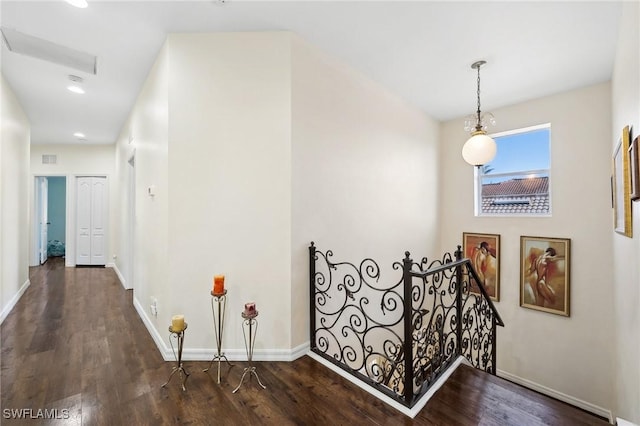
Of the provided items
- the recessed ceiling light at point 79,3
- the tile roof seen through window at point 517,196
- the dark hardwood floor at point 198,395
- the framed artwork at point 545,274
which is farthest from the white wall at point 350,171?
the recessed ceiling light at point 79,3

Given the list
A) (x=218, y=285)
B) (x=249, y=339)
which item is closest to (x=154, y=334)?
(x=249, y=339)

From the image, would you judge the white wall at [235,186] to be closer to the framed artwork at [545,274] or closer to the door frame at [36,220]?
the framed artwork at [545,274]

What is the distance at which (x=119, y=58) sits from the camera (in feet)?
9.41

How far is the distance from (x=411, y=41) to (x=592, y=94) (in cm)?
→ 261

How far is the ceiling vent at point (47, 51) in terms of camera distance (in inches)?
100

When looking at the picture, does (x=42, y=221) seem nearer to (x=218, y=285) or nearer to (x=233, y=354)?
(x=233, y=354)

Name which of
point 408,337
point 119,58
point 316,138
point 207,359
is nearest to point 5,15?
point 119,58

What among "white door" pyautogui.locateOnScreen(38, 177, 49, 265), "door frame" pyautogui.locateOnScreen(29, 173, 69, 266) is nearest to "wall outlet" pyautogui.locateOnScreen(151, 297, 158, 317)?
"door frame" pyautogui.locateOnScreen(29, 173, 69, 266)

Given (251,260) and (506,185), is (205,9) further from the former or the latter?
(506,185)

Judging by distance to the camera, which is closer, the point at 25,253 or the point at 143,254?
the point at 143,254

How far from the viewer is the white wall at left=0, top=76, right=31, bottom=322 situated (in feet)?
10.7

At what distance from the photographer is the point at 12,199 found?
11.8 feet

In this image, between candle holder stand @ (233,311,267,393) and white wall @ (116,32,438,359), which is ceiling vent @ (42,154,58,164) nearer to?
white wall @ (116,32,438,359)

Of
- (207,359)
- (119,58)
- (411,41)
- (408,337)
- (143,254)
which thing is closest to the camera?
(408,337)
